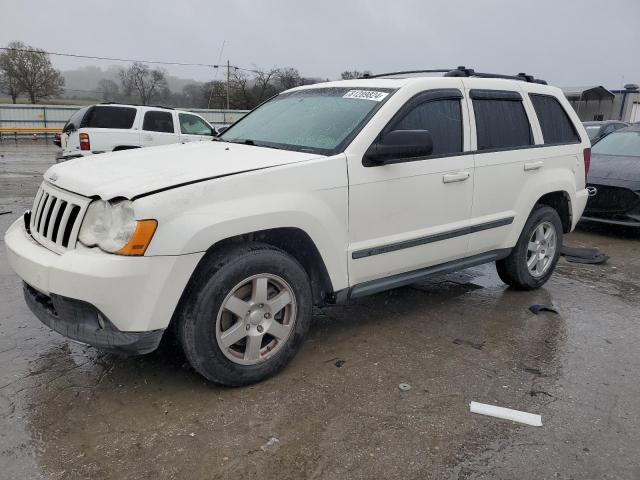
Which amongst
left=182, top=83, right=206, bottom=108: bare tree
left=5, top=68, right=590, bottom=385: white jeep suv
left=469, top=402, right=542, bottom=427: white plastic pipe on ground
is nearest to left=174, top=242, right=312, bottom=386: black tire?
left=5, top=68, right=590, bottom=385: white jeep suv

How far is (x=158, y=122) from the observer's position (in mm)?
13070

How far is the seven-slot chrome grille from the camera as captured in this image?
2855 millimetres

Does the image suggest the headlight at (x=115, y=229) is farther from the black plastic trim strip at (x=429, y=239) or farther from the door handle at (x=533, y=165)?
the door handle at (x=533, y=165)

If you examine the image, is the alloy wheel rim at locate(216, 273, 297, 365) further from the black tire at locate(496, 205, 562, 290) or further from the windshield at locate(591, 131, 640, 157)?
the windshield at locate(591, 131, 640, 157)

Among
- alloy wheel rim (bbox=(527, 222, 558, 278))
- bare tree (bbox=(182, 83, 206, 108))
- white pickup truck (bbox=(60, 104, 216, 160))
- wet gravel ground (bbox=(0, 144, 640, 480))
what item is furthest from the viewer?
bare tree (bbox=(182, 83, 206, 108))

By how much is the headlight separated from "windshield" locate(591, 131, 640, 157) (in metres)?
8.14

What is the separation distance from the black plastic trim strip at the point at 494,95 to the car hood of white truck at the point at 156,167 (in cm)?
168

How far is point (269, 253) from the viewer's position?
3100 mm

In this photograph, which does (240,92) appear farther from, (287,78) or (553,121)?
(553,121)

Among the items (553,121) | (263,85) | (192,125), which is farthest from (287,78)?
(553,121)

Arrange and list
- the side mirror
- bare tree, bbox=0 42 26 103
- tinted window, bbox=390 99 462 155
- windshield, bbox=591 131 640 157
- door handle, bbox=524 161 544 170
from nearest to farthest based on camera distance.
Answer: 1. the side mirror
2. tinted window, bbox=390 99 462 155
3. door handle, bbox=524 161 544 170
4. windshield, bbox=591 131 640 157
5. bare tree, bbox=0 42 26 103

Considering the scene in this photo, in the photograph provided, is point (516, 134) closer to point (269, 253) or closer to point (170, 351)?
point (269, 253)

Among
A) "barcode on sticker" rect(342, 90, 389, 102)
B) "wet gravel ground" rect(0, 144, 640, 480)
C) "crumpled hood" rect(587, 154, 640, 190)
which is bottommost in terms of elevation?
"wet gravel ground" rect(0, 144, 640, 480)

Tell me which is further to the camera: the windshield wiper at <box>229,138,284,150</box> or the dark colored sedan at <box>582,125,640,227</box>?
the dark colored sedan at <box>582,125,640,227</box>
